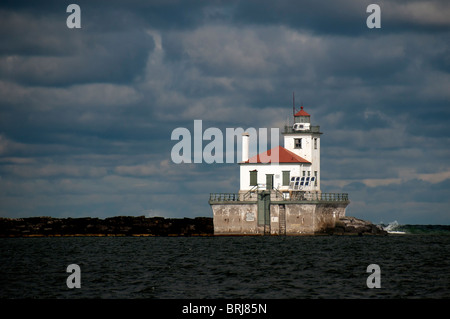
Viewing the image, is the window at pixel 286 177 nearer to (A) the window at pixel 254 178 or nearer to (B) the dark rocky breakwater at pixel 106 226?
(A) the window at pixel 254 178

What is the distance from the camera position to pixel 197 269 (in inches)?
1668

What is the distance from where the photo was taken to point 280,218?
69375 mm

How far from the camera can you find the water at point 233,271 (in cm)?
3272

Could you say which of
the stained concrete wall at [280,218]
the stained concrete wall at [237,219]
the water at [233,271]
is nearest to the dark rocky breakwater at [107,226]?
the stained concrete wall at [237,219]

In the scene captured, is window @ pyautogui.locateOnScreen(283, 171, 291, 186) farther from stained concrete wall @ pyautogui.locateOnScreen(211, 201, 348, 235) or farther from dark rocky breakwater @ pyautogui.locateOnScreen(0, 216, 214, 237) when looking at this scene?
dark rocky breakwater @ pyautogui.locateOnScreen(0, 216, 214, 237)

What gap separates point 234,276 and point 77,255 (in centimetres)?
2084

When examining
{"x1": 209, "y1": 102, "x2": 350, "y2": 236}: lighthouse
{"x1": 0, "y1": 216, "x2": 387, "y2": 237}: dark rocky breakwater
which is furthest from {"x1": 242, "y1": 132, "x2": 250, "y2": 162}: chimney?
{"x1": 0, "y1": 216, "x2": 387, "y2": 237}: dark rocky breakwater

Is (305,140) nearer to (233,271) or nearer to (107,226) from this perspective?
(107,226)

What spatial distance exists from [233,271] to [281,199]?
29.5m

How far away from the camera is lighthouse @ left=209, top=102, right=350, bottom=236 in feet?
226
